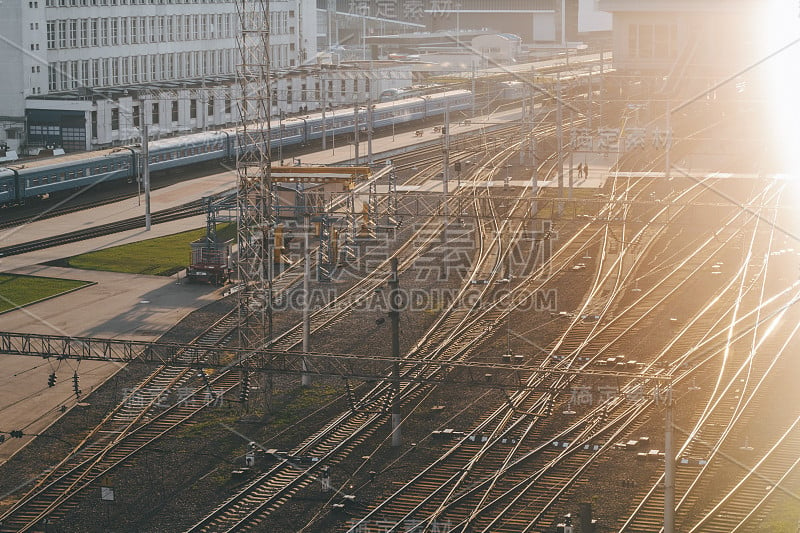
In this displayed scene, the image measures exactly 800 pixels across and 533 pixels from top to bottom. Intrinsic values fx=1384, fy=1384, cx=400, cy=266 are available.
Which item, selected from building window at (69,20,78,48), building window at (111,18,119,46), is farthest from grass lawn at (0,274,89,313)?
building window at (111,18,119,46)

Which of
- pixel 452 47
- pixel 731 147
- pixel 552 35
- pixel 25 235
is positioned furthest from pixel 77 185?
pixel 552 35

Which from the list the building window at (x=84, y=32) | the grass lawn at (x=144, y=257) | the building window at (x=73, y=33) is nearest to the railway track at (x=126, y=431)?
the grass lawn at (x=144, y=257)

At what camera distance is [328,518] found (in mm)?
20953

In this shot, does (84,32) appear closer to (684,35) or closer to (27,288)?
(684,35)

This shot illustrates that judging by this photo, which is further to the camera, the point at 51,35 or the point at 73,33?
the point at 73,33

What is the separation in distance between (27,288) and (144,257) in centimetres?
483

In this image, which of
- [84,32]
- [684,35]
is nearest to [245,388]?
[684,35]

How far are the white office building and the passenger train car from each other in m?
3.85

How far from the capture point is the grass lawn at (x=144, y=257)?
38031 millimetres

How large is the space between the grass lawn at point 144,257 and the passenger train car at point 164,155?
140 inches

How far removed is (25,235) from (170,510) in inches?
883

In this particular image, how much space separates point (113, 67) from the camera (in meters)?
64.5

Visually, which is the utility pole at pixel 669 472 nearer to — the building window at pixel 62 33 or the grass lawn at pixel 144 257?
the grass lawn at pixel 144 257

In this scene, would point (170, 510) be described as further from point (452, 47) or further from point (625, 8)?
point (452, 47)
